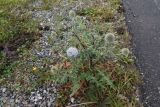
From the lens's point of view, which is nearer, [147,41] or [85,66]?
[85,66]

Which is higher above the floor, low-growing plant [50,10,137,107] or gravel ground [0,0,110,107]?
low-growing plant [50,10,137,107]

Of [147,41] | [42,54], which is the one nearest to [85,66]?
[42,54]

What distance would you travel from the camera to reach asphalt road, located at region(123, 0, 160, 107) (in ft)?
11.2

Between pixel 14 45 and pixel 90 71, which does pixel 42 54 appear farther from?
pixel 90 71

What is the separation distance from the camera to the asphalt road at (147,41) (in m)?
3.42

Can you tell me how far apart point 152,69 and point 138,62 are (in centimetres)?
16

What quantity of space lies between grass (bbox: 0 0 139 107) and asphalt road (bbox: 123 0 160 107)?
0.10 meters

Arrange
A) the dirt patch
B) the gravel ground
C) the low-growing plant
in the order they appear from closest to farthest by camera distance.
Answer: the low-growing plant < the gravel ground < the dirt patch

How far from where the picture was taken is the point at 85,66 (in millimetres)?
3299

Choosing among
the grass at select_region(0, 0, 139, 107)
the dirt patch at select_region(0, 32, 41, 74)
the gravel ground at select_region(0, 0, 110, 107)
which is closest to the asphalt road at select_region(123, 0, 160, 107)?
the grass at select_region(0, 0, 139, 107)

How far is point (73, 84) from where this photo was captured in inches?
126

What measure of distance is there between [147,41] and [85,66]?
100 cm

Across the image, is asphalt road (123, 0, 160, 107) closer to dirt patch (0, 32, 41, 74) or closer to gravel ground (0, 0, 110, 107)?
gravel ground (0, 0, 110, 107)

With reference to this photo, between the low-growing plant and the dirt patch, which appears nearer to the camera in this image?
the low-growing plant
